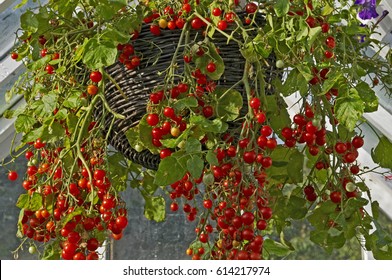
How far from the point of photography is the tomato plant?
109 cm

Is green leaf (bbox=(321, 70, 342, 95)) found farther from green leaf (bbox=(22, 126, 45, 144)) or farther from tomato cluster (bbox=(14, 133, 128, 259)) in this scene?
green leaf (bbox=(22, 126, 45, 144))

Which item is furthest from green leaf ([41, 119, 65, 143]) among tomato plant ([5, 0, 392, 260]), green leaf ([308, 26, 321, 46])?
green leaf ([308, 26, 321, 46])

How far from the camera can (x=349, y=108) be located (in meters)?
1.05

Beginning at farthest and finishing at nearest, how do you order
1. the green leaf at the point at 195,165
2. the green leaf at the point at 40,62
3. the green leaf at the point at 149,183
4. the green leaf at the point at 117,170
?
the green leaf at the point at 149,183 < the green leaf at the point at 117,170 < the green leaf at the point at 40,62 < the green leaf at the point at 195,165

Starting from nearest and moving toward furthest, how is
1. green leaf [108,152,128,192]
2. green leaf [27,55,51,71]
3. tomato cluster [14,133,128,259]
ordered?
1. tomato cluster [14,133,128,259]
2. green leaf [27,55,51,71]
3. green leaf [108,152,128,192]

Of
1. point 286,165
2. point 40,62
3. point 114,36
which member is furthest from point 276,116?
point 40,62

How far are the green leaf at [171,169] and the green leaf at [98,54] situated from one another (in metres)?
0.18

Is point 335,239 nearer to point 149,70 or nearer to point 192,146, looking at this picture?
point 192,146

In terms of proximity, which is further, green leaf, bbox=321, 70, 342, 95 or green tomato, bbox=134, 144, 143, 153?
green tomato, bbox=134, 144, 143, 153

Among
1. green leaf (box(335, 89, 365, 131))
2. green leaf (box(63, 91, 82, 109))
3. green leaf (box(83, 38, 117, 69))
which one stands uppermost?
green leaf (box(83, 38, 117, 69))

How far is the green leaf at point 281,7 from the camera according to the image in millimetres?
1096

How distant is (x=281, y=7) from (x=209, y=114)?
19 cm

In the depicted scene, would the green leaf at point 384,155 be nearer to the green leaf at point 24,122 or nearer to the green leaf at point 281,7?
the green leaf at point 281,7

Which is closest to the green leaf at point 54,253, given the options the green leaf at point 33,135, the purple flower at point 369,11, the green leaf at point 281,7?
the green leaf at point 33,135
